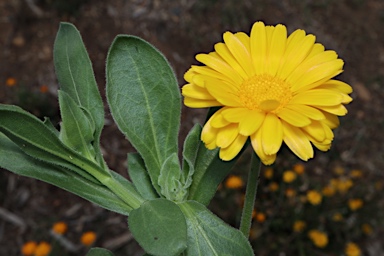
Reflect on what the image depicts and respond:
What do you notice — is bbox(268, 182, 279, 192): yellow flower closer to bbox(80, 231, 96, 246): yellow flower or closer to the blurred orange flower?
bbox(80, 231, 96, 246): yellow flower

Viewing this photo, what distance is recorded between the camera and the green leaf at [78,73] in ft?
4.50

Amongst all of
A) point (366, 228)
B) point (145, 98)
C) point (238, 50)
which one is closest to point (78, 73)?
point (145, 98)

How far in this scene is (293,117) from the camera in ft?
3.76

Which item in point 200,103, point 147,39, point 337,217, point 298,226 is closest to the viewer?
point 200,103

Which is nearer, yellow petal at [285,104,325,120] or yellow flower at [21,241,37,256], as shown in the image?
yellow petal at [285,104,325,120]

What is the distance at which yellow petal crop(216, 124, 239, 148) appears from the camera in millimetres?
1159

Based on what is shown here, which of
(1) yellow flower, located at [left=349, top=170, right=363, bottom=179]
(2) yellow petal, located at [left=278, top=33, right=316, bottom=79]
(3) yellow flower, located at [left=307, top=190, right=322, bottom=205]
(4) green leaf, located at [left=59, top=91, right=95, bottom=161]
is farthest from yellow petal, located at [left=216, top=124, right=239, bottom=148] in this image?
(1) yellow flower, located at [left=349, top=170, right=363, bottom=179]

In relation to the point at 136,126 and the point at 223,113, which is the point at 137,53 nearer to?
the point at 136,126

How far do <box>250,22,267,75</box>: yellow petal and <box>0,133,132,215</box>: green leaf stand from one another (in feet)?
1.48

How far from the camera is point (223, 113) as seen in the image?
1150 mm

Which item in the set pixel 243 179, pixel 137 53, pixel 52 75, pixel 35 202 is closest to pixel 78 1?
pixel 52 75

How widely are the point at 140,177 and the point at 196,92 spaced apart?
0.31 meters

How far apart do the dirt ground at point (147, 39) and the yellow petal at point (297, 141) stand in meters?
1.94

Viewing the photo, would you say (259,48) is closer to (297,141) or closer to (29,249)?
(297,141)
